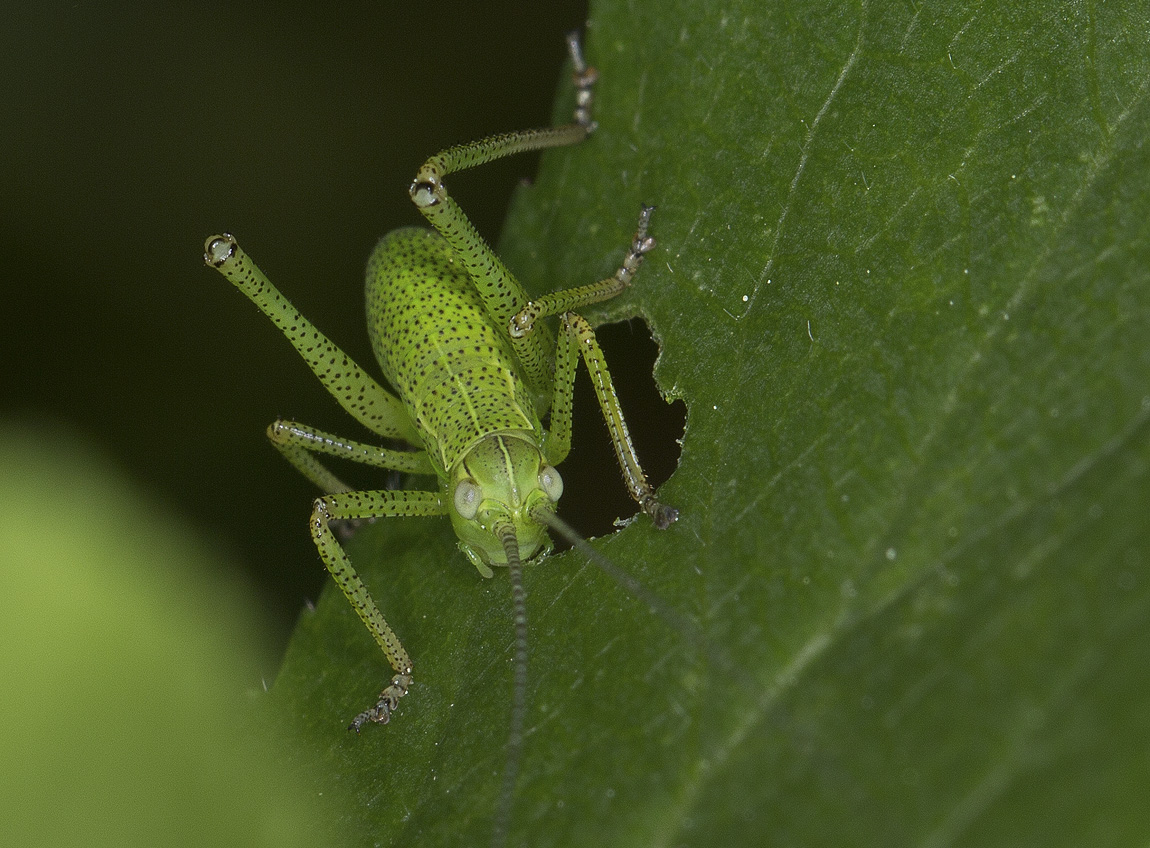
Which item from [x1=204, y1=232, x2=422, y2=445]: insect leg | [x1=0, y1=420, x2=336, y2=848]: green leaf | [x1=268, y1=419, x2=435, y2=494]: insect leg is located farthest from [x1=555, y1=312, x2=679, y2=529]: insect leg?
[x1=0, y1=420, x2=336, y2=848]: green leaf

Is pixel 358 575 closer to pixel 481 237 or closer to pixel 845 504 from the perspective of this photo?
pixel 481 237

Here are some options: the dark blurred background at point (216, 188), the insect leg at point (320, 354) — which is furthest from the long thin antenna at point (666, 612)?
the dark blurred background at point (216, 188)

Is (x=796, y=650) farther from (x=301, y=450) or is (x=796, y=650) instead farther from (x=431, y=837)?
(x=301, y=450)

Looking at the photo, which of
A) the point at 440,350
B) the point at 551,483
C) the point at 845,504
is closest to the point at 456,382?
the point at 440,350

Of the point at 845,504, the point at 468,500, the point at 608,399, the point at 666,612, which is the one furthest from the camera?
the point at 608,399

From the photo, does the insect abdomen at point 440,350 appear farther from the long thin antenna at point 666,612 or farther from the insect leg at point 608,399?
the long thin antenna at point 666,612

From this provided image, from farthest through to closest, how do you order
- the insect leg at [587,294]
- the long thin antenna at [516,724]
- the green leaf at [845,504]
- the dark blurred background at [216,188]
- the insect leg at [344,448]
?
the dark blurred background at [216,188] < the insect leg at [344,448] < the insect leg at [587,294] < the long thin antenna at [516,724] < the green leaf at [845,504]

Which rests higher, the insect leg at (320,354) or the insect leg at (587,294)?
the insect leg at (320,354)
